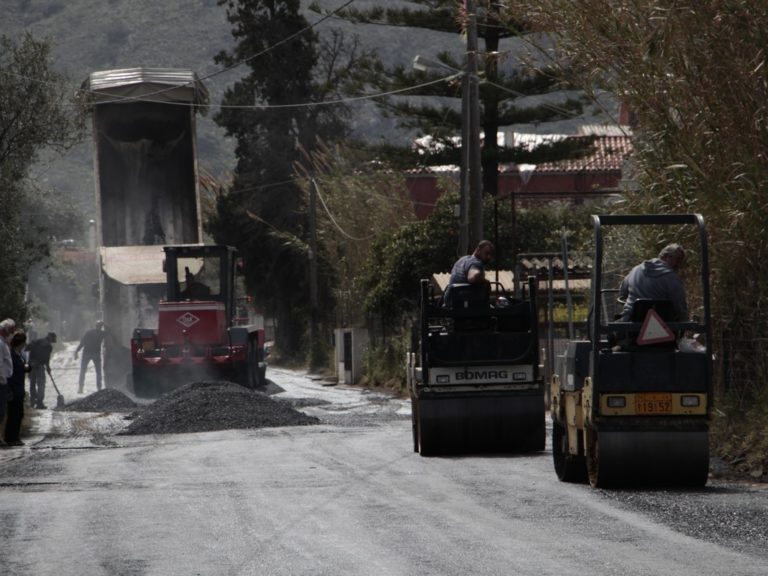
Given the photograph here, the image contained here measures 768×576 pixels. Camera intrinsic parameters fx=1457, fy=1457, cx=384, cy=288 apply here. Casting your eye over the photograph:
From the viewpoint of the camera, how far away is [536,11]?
1716cm

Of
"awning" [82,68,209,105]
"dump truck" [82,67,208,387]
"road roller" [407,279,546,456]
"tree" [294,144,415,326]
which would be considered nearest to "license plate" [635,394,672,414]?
"road roller" [407,279,546,456]

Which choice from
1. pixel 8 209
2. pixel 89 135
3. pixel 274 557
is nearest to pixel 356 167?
pixel 89 135

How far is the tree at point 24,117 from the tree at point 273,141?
935 inches

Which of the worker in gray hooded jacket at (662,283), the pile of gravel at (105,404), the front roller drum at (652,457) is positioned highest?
the worker in gray hooded jacket at (662,283)

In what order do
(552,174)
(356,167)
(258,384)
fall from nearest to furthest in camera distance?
(258,384) < (356,167) < (552,174)

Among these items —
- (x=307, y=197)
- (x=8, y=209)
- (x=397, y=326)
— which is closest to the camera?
(x=8, y=209)

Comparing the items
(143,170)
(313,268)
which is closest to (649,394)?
(143,170)

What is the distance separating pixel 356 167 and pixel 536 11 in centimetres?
3216

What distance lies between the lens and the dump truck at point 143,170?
3189 centimetres

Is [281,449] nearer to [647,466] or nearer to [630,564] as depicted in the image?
[647,466]

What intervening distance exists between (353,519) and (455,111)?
29.0 m

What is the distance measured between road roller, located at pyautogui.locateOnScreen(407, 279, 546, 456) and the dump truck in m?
16.4

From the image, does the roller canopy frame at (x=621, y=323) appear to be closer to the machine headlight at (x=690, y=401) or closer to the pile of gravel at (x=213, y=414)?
the machine headlight at (x=690, y=401)

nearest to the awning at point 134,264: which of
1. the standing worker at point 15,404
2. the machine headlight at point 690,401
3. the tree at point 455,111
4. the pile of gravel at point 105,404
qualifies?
the pile of gravel at point 105,404
